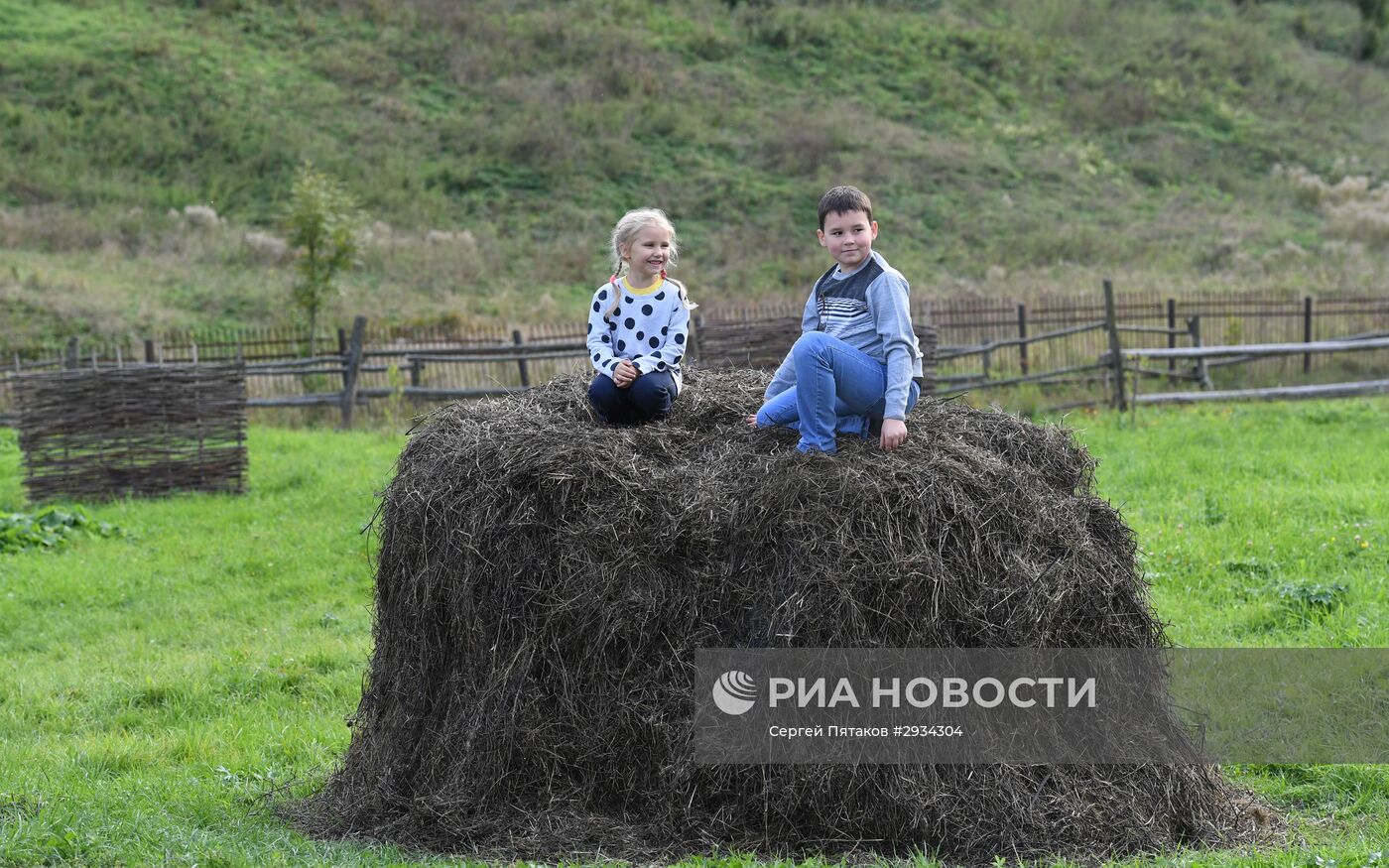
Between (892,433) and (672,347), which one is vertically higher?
(672,347)

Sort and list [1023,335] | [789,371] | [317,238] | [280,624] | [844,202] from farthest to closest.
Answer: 1. [317,238]
2. [1023,335]
3. [280,624]
4. [789,371]
5. [844,202]

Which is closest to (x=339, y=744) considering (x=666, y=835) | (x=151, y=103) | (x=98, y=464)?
(x=666, y=835)

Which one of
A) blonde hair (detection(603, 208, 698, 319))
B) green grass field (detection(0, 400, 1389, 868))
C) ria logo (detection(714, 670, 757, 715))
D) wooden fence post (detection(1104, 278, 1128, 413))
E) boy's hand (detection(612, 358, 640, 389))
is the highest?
blonde hair (detection(603, 208, 698, 319))

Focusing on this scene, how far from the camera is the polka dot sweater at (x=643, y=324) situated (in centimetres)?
512

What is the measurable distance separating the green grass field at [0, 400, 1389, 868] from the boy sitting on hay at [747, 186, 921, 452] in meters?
1.62

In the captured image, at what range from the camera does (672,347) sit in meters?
5.12

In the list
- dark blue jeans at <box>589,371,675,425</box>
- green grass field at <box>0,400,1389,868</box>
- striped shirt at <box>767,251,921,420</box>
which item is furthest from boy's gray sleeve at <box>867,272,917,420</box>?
green grass field at <box>0,400,1389,868</box>

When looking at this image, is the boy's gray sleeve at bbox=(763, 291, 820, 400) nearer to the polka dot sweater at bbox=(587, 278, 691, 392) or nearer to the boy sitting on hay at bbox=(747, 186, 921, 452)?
the boy sitting on hay at bbox=(747, 186, 921, 452)

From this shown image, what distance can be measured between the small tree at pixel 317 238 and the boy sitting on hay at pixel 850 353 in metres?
18.1

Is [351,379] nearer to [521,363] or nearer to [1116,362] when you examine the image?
[521,363]

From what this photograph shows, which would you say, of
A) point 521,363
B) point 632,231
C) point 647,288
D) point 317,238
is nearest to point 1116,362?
point 521,363

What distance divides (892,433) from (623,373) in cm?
115

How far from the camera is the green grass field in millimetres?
4754

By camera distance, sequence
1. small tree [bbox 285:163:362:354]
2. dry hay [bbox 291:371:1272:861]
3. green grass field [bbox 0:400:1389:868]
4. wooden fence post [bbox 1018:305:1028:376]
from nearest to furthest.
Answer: dry hay [bbox 291:371:1272:861] → green grass field [bbox 0:400:1389:868] → wooden fence post [bbox 1018:305:1028:376] → small tree [bbox 285:163:362:354]
